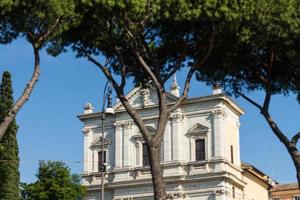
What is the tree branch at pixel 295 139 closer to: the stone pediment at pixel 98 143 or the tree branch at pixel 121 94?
the tree branch at pixel 121 94

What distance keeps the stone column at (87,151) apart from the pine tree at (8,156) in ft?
29.9

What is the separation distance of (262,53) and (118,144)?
22534 mm

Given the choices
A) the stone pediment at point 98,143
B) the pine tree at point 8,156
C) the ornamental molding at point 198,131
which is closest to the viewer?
the pine tree at point 8,156

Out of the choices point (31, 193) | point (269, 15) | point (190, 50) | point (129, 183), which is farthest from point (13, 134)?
point (269, 15)

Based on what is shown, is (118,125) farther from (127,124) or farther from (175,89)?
(175,89)

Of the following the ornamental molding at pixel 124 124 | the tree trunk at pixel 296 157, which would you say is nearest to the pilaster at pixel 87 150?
the ornamental molding at pixel 124 124

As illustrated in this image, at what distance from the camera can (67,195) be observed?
113 feet

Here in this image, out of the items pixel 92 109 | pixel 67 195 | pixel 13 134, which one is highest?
pixel 92 109

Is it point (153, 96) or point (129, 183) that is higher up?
point (153, 96)

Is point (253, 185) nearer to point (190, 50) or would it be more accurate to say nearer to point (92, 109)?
point (92, 109)

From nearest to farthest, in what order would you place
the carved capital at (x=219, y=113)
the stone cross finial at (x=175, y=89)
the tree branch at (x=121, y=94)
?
the tree branch at (x=121, y=94), the carved capital at (x=219, y=113), the stone cross finial at (x=175, y=89)

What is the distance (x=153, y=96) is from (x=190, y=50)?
21.4 m

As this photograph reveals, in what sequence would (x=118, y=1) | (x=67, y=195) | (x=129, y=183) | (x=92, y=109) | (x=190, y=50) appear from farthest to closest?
(x=92, y=109) → (x=129, y=183) → (x=67, y=195) → (x=190, y=50) → (x=118, y=1)

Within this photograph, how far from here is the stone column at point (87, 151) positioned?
3924 cm
